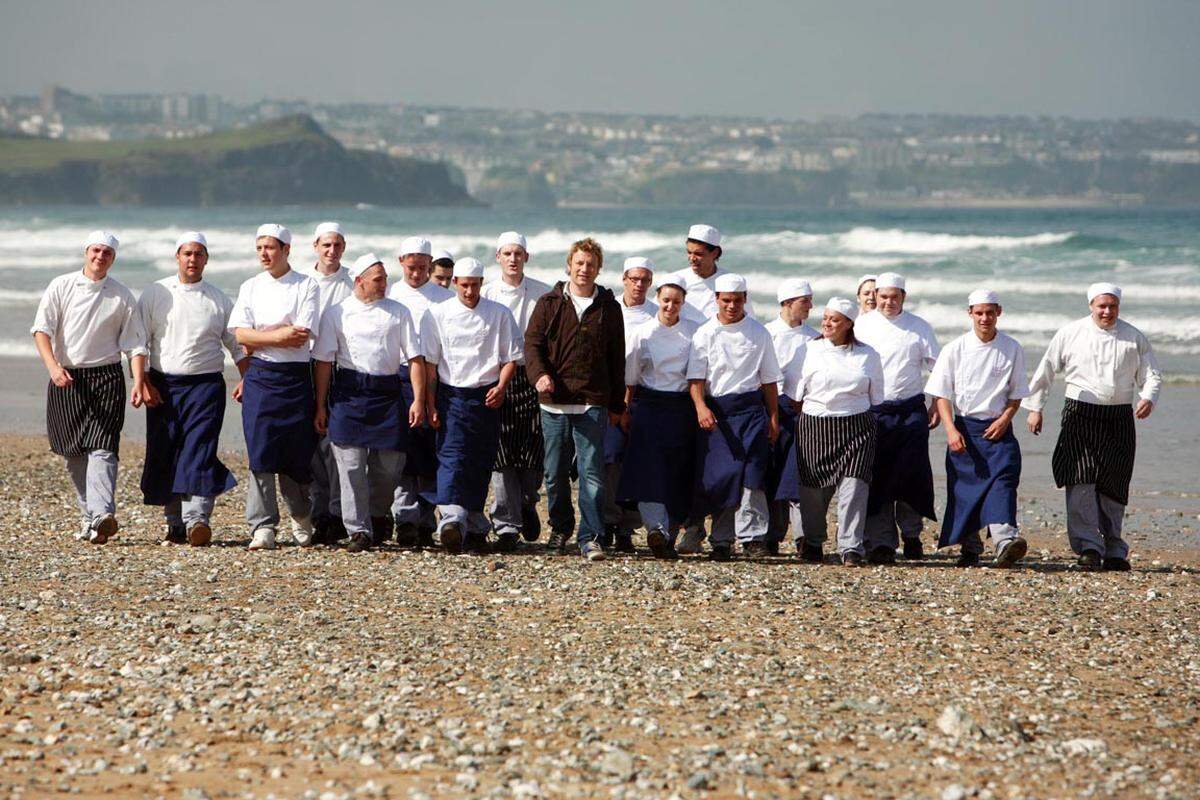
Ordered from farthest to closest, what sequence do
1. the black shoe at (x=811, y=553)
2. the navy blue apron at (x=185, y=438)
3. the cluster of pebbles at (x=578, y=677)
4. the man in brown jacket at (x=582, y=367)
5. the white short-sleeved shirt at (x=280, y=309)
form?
the black shoe at (x=811, y=553), the navy blue apron at (x=185, y=438), the white short-sleeved shirt at (x=280, y=309), the man in brown jacket at (x=582, y=367), the cluster of pebbles at (x=578, y=677)

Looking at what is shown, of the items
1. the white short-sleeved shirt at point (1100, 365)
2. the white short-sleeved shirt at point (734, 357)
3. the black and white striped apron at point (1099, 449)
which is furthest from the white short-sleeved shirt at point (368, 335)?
the black and white striped apron at point (1099, 449)

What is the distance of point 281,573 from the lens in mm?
8117

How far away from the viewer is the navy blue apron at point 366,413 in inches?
343

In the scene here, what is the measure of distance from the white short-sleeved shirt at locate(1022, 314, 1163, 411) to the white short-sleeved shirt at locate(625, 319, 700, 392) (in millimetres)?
1856

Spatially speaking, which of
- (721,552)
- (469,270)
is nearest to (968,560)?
(721,552)

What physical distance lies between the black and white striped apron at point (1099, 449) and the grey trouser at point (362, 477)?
3.49m

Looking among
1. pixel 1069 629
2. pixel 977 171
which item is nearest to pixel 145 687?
pixel 1069 629

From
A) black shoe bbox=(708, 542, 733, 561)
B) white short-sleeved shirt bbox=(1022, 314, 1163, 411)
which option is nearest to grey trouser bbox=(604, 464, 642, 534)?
black shoe bbox=(708, 542, 733, 561)

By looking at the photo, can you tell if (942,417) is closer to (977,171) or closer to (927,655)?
(927,655)

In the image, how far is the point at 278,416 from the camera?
872 centimetres

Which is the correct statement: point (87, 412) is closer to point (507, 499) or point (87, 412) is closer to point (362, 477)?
point (362, 477)

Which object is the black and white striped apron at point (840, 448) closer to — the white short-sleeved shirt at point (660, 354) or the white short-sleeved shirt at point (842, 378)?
the white short-sleeved shirt at point (842, 378)

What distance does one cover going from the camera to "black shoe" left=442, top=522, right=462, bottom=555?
28.6ft

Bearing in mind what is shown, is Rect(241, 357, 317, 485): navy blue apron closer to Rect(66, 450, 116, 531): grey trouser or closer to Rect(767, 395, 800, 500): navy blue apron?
Rect(66, 450, 116, 531): grey trouser
